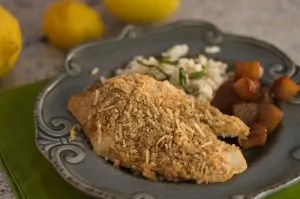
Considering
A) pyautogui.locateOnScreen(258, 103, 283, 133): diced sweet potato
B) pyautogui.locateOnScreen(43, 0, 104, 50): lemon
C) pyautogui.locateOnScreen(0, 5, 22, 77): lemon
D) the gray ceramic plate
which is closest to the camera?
the gray ceramic plate

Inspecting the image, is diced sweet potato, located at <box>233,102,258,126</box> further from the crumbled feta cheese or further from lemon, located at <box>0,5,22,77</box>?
lemon, located at <box>0,5,22,77</box>

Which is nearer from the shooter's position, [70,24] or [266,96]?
[266,96]

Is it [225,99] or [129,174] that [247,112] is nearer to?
[225,99]

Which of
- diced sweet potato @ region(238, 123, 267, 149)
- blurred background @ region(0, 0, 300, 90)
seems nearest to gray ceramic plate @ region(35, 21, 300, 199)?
diced sweet potato @ region(238, 123, 267, 149)

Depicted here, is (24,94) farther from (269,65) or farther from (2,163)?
(269,65)

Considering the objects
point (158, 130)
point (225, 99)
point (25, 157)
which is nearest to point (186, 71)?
point (225, 99)

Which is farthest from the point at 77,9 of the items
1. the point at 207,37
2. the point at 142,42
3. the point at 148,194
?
the point at 148,194

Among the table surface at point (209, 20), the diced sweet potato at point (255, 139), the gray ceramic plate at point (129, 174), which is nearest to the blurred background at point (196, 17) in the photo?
the table surface at point (209, 20)
